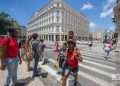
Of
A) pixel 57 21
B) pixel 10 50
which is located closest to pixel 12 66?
pixel 10 50

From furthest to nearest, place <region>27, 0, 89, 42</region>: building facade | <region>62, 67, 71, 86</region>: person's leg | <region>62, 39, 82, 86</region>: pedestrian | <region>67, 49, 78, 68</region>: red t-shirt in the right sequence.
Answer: <region>27, 0, 89, 42</region>: building facade → <region>62, 67, 71, 86</region>: person's leg → <region>67, 49, 78, 68</region>: red t-shirt → <region>62, 39, 82, 86</region>: pedestrian

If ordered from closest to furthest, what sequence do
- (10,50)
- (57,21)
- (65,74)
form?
1. (10,50)
2. (65,74)
3. (57,21)

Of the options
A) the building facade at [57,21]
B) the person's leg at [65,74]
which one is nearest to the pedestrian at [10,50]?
the person's leg at [65,74]

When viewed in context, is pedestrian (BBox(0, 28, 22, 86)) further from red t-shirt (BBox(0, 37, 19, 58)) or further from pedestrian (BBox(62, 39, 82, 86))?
pedestrian (BBox(62, 39, 82, 86))

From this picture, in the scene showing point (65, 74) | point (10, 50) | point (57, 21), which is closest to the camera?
point (10, 50)

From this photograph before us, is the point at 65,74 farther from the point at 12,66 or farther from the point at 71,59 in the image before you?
Result: the point at 12,66

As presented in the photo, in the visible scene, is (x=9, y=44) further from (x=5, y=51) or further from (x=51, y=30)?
(x=51, y=30)

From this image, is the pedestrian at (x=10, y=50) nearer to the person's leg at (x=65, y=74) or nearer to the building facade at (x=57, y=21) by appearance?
the person's leg at (x=65, y=74)

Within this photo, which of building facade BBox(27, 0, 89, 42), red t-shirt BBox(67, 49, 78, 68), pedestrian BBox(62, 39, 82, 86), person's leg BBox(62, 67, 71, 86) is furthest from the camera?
building facade BBox(27, 0, 89, 42)

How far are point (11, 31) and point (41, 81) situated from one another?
2448mm

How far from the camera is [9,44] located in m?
6.48

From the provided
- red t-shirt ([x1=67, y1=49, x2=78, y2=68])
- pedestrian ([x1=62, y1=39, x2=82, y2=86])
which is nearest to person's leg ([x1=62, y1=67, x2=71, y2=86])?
pedestrian ([x1=62, y1=39, x2=82, y2=86])

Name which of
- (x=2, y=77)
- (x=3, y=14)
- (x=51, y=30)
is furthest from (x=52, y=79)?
(x=51, y=30)

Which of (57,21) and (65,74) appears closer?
(65,74)
